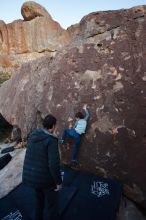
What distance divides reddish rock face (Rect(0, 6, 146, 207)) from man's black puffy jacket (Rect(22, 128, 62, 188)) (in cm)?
186

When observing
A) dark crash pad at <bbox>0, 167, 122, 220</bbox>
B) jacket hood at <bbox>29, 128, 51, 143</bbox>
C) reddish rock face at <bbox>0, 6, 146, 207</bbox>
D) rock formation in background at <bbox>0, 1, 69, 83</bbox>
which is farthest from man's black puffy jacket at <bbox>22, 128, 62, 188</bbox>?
rock formation in background at <bbox>0, 1, 69, 83</bbox>

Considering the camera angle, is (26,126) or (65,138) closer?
(65,138)

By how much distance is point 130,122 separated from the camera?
4.99 m

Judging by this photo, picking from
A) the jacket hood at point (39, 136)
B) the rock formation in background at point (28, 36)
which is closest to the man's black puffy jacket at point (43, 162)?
the jacket hood at point (39, 136)

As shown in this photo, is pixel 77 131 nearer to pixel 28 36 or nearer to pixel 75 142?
pixel 75 142

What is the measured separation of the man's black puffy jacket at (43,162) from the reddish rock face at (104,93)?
1861mm

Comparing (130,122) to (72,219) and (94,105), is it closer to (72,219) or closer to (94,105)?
(94,105)

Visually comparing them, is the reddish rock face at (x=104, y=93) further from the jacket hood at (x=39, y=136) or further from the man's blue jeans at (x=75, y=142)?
the jacket hood at (x=39, y=136)

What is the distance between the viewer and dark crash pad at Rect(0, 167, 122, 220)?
4.00m

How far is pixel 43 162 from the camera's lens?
3383mm

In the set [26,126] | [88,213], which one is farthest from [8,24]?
[88,213]

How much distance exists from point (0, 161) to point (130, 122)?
3.13 meters

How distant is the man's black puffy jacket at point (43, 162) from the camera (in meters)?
3.31

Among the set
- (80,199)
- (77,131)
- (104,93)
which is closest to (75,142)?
(77,131)
